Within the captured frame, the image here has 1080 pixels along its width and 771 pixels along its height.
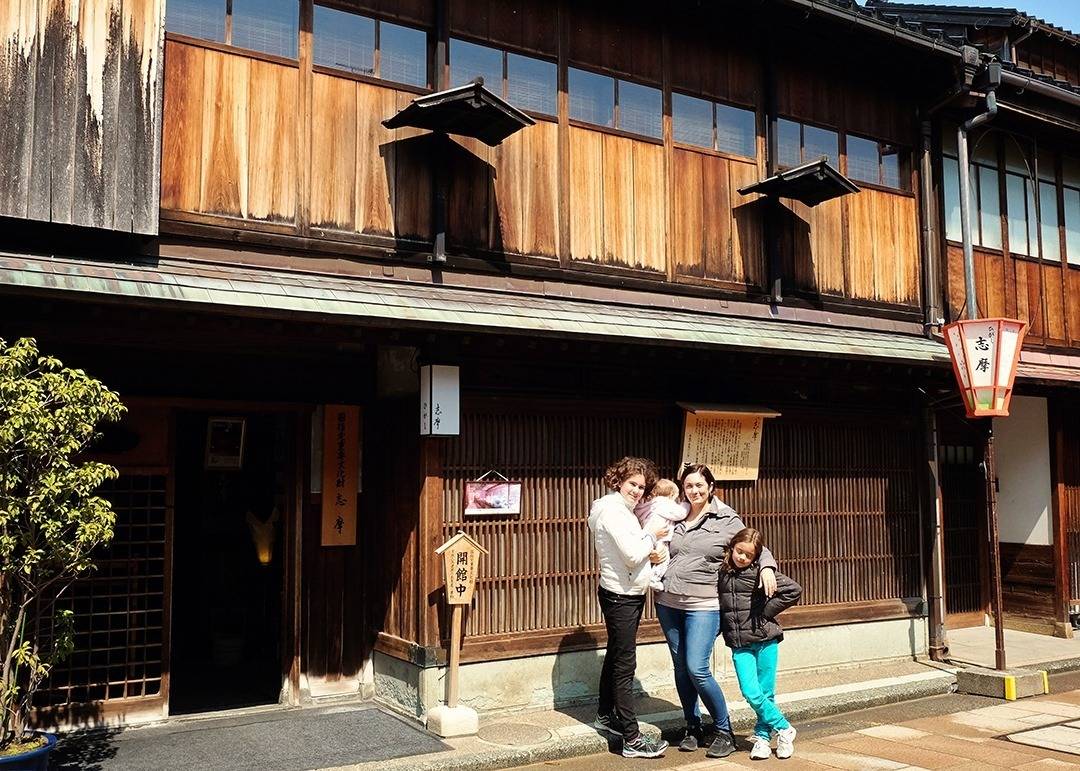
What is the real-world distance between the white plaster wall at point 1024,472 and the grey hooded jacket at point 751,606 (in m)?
8.57

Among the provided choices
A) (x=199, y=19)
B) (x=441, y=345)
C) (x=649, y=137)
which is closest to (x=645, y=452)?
(x=441, y=345)

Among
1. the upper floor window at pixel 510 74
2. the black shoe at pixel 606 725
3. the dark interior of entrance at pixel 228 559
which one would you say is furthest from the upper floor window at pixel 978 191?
the dark interior of entrance at pixel 228 559

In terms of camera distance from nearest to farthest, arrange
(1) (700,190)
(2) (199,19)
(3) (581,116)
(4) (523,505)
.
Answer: (2) (199,19) < (4) (523,505) < (3) (581,116) < (1) (700,190)

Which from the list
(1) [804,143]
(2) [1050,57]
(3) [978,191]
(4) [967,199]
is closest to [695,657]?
(1) [804,143]

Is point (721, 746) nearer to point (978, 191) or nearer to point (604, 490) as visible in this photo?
point (604, 490)

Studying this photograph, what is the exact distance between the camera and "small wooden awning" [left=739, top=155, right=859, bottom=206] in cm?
1126

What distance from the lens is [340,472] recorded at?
9.88 metres

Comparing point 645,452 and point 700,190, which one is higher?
point 700,190

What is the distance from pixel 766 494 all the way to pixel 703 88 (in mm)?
4833

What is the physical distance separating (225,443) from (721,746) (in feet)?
19.0

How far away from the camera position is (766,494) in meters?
11.5

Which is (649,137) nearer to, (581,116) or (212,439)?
(581,116)

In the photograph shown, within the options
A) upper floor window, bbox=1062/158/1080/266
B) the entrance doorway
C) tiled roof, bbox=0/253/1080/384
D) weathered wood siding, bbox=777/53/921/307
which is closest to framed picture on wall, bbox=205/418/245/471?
tiled roof, bbox=0/253/1080/384

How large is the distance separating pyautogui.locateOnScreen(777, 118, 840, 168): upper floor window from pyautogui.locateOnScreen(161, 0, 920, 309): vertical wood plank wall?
20 centimetres
